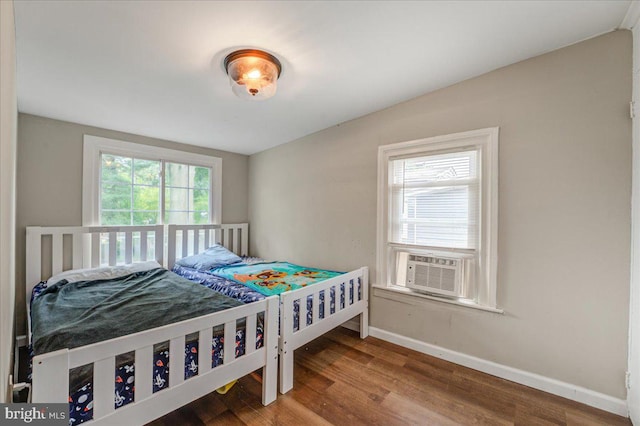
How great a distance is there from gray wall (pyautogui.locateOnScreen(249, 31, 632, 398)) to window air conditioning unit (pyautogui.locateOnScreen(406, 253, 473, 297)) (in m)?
0.16

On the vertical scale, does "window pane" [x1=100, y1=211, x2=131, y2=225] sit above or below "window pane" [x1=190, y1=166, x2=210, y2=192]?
below

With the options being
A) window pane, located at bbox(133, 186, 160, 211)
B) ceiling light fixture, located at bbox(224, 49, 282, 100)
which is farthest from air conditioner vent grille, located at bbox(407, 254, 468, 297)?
window pane, located at bbox(133, 186, 160, 211)

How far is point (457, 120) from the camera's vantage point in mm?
2213

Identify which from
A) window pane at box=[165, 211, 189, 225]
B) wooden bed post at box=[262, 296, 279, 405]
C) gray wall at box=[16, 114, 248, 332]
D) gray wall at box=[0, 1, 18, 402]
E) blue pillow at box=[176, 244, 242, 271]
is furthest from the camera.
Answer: window pane at box=[165, 211, 189, 225]

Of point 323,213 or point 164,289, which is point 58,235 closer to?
point 164,289

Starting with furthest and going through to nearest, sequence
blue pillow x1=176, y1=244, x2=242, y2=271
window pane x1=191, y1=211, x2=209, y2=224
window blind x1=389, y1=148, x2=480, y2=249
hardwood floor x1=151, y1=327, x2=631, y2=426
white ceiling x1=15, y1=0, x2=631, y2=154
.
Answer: window pane x1=191, y1=211, x2=209, y2=224 → blue pillow x1=176, y1=244, x2=242, y2=271 → window blind x1=389, y1=148, x2=480, y2=249 → hardwood floor x1=151, y1=327, x2=631, y2=426 → white ceiling x1=15, y1=0, x2=631, y2=154

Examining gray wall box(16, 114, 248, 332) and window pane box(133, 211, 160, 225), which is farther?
window pane box(133, 211, 160, 225)

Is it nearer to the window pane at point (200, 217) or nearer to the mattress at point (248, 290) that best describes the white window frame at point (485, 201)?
the mattress at point (248, 290)

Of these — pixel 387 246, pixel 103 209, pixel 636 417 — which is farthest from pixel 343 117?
pixel 636 417

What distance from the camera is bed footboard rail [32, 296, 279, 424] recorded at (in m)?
1.00

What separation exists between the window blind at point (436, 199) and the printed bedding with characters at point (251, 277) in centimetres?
77

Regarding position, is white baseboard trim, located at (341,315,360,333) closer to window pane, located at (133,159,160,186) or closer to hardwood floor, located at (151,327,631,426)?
hardwood floor, located at (151,327,631,426)

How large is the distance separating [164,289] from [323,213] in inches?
68.2

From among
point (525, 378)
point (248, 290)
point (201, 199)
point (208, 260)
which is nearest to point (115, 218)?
point (201, 199)
